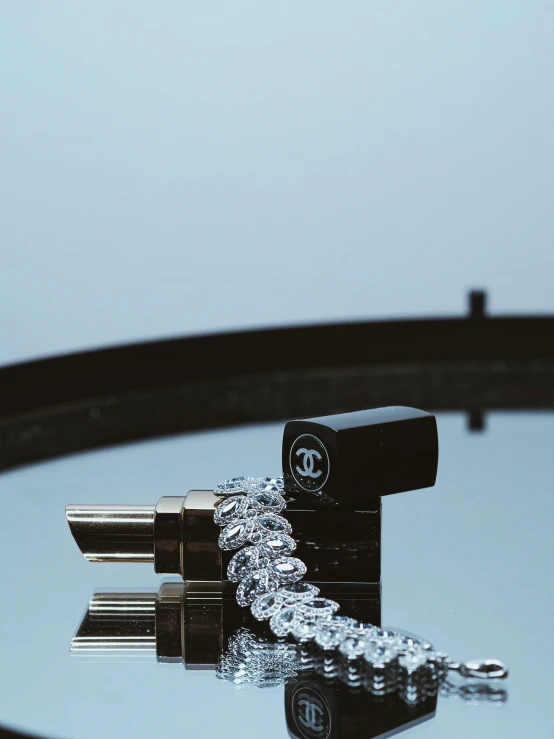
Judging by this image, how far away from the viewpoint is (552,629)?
0.69 metres

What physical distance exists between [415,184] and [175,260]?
45 cm

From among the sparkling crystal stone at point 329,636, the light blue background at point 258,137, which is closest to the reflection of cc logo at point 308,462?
the sparkling crystal stone at point 329,636

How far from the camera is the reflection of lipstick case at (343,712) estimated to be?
575 mm

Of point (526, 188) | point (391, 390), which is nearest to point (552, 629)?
point (391, 390)

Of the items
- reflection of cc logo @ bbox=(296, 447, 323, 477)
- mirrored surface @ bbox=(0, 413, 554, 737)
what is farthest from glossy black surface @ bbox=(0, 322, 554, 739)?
reflection of cc logo @ bbox=(296, 447, 323, 477)

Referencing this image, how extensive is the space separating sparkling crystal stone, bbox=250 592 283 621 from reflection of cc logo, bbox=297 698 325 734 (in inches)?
3.8

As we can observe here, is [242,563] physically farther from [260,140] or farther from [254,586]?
[260,140]

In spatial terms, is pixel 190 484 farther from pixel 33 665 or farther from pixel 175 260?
pixel 175 260

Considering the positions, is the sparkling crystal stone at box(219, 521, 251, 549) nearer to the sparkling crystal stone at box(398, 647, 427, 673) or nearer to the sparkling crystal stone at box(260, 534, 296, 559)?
the sparkling crystal stone at box(260, 534, 296, 559)

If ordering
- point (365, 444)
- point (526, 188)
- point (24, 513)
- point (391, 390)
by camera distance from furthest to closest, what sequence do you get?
point (526, 188), point (391, 390), point (24, 513), point (365, 444)

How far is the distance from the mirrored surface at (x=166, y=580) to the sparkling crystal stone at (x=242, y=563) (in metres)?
0.06

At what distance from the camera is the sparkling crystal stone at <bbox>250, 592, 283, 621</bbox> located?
692mm

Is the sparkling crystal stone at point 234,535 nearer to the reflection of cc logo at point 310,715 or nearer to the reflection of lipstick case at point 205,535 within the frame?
the reflection of lipstick case at point 205,535

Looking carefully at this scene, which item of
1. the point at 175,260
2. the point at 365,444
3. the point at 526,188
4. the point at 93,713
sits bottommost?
the point at 93,713
